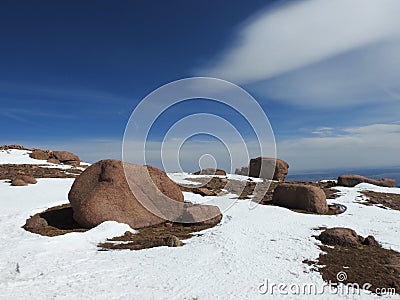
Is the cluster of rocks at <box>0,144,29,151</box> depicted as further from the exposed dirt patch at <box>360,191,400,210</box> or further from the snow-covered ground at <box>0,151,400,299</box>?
the exposed dirt patch at <box>360,191,400,210</box>

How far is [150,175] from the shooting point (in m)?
15.2

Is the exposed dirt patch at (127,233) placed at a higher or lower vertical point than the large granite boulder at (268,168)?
lower

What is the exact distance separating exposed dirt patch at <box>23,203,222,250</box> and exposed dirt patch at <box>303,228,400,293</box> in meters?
5.08

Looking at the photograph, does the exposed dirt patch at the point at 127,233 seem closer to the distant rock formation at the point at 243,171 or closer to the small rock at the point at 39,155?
the distant rock formation at the point at 243,171

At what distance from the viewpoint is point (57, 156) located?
43.1 meters

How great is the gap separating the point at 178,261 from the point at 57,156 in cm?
3986

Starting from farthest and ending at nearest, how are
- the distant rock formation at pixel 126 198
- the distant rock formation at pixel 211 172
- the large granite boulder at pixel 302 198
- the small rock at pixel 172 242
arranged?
the distant rock formation at pixel 211 172 → the large granite boulder at pixel 302 198 → the distant rock formation at pixel 126 198 → the small rock at pixel 172 242

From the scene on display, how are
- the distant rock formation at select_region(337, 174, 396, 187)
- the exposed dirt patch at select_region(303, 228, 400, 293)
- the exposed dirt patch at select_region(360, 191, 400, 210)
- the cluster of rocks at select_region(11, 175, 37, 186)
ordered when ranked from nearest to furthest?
the exposed dirt patch at select_region(303, 228, 400, 293)
the exposed dirt patch at select_region(360, 191, 400, 210)
the cluster of rocks at select_region(11, 175, 37, 186)
the distant rock formation at select_region(337, 174, 396, 187)

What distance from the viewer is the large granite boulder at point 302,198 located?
16984mm

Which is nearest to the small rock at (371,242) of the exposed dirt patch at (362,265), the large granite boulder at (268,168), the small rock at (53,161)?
the exposed dirt patch at (362,265)

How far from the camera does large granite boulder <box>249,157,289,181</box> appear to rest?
35375mm

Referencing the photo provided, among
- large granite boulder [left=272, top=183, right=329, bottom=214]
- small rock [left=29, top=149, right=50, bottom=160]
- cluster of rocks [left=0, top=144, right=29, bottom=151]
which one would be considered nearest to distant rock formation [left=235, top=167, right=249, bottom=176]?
large granite boulder [left=272, top=183, right=329, bottom=214]

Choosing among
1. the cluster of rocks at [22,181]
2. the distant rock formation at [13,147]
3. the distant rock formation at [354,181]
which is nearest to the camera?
the cluster of rocks at [22,181]

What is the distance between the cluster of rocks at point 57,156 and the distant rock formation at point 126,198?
2993 cm
